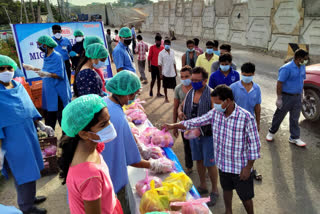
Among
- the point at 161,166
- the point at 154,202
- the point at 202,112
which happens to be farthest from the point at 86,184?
the point at 202,112

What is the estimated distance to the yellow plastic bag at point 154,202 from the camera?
2244 millimetres

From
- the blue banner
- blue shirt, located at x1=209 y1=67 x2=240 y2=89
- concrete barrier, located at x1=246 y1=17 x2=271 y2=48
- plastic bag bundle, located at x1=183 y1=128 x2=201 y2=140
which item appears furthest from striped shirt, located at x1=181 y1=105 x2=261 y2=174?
concrete barrier, located at x1=246 y1=17 x2=271 y2=48

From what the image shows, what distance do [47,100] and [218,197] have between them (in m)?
3.45

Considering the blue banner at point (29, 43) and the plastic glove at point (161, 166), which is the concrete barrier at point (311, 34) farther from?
the plastic glove at point (161, 166)

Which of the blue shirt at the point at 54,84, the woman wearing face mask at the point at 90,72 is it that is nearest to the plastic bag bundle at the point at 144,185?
the woman wearing face mask at the point at 90,72

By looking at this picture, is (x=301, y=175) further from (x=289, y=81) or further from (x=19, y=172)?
(x=19, y=172)

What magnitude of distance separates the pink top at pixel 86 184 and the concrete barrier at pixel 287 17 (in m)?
15.3

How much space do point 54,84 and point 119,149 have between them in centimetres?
288

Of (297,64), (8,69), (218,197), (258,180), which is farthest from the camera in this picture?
(297,64)

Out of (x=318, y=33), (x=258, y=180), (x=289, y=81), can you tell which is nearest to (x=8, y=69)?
(x=258, y=180)

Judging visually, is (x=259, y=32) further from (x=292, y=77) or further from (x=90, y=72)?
(x=90, y=72)

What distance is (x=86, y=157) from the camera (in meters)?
1.58

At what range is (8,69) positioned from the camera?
287cm

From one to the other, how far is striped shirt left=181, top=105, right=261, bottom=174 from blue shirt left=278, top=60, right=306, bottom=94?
7.83 feet
